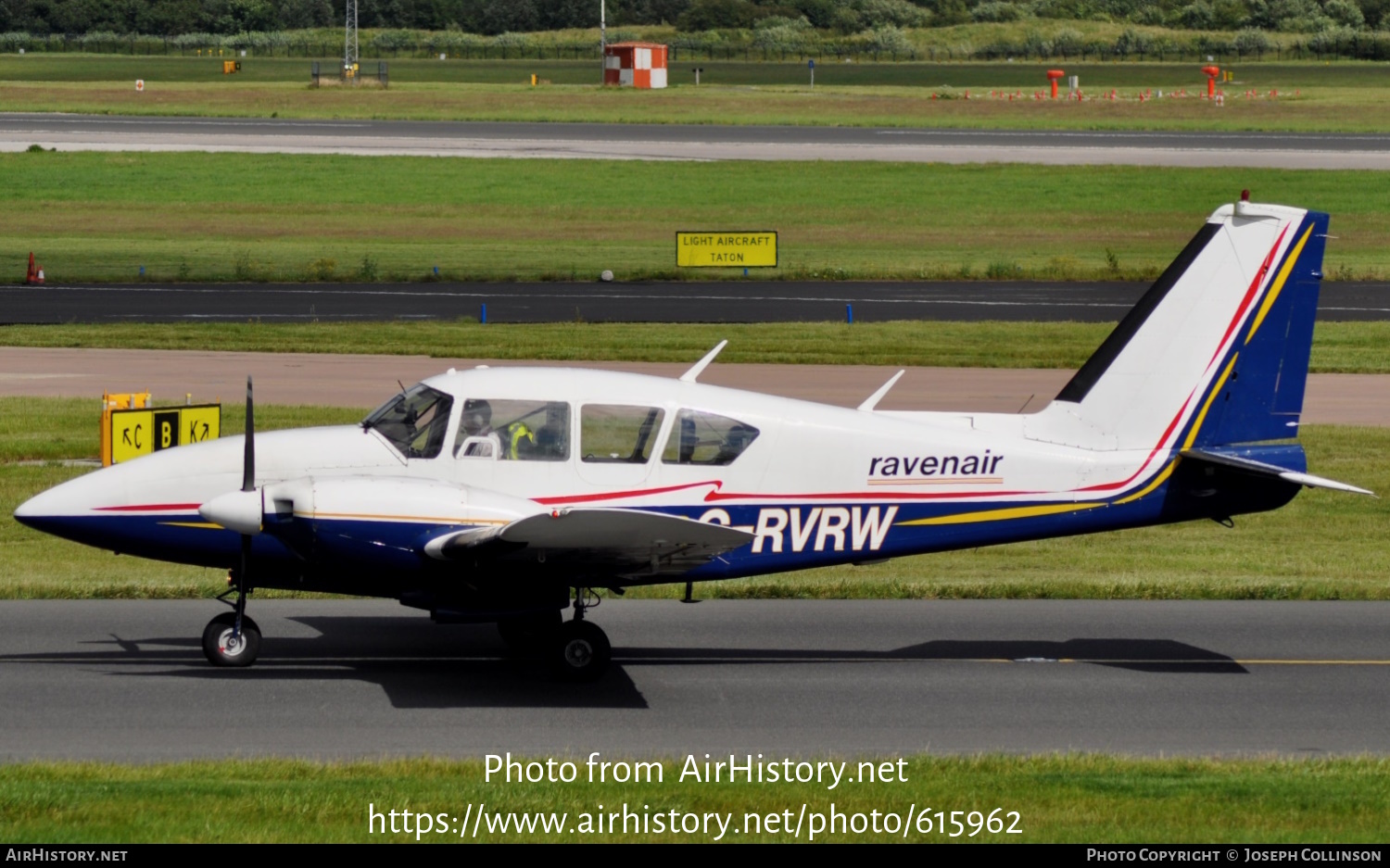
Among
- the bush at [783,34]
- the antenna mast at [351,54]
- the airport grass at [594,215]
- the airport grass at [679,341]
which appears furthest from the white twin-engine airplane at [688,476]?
the bush at [783,34]

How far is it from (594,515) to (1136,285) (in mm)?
36134

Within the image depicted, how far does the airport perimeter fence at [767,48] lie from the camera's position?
5438 inches

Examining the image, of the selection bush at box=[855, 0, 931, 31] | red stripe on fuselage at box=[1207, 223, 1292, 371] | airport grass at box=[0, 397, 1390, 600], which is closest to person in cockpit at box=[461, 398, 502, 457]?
airport grass at box=[0, 397, 1390, 600]

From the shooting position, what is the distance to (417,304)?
131 ft

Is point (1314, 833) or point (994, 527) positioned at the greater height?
point (994, 527)

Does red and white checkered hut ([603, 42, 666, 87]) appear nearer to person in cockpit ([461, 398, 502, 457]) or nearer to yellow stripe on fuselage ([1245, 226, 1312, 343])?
yellow stripe on fuselage ([1245, 226, 1312, 343])

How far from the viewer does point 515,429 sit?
13.0 meters

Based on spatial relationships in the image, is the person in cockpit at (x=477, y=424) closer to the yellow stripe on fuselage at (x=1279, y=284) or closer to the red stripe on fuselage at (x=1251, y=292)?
the red stripe on fuselage at (x=1251, y=292)

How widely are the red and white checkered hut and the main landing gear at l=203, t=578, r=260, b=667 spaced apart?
322 feet

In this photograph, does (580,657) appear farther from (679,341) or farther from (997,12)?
(997,12)

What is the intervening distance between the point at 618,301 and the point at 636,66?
7141 centimetres

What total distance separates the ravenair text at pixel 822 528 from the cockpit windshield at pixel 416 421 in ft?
8.63
